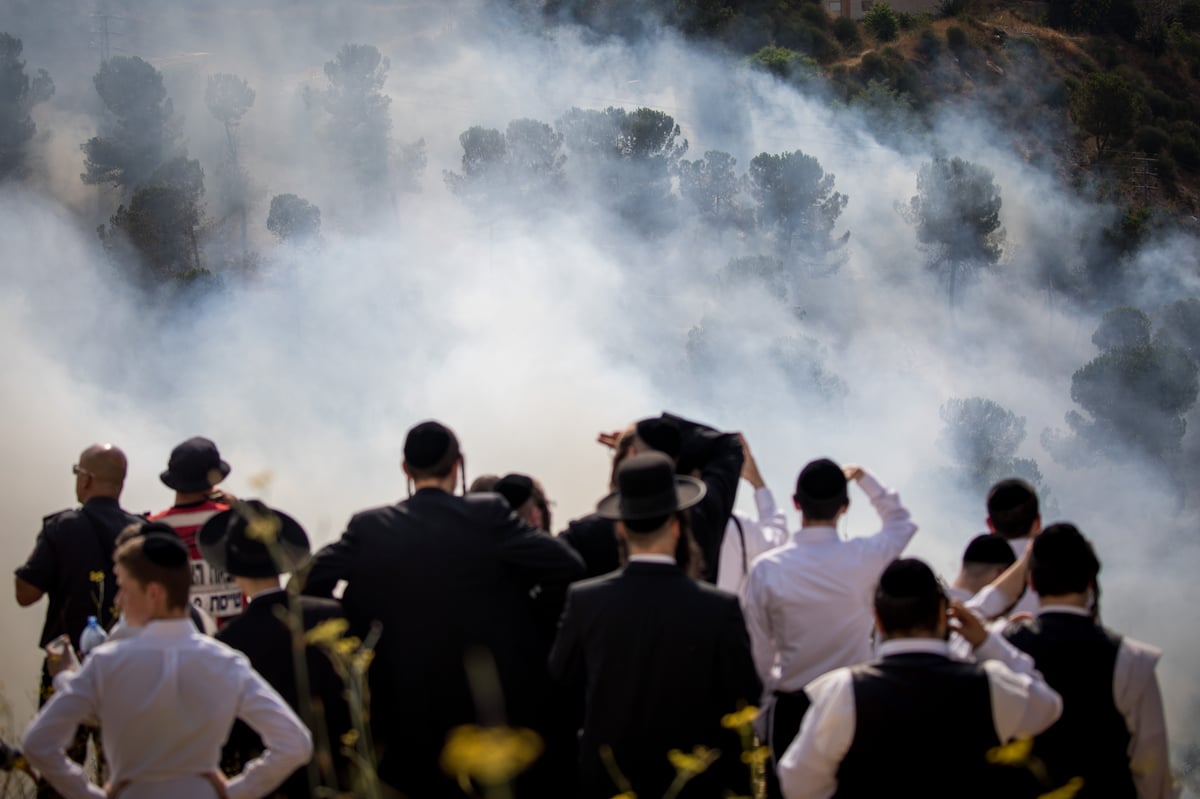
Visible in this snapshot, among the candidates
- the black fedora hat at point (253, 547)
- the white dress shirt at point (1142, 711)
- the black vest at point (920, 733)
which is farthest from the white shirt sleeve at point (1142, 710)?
the black fedora hat at point (253, 547)

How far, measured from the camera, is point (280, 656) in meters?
3.74

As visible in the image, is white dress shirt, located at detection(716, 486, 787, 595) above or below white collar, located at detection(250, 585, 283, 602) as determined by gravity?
below

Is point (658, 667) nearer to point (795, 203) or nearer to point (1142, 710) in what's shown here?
point (1142, 710)

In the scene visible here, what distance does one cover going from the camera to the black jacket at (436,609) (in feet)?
12.3

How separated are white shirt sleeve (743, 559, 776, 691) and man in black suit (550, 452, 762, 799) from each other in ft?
2.55

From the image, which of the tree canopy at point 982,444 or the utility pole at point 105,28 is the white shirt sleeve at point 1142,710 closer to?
the tree canopy at point 982,444

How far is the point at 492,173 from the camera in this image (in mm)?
38250

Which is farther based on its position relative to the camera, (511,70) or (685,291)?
(511,70)

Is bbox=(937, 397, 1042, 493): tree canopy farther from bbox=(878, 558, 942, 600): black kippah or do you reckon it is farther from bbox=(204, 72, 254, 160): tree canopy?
bbox=(878, 558, 942, 600): black kippah

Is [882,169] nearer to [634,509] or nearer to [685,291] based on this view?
[685,291]

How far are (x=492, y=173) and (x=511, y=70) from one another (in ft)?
25.8

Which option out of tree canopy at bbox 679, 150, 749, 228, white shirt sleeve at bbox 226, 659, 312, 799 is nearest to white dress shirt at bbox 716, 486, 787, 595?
white shirt sleeve at bbox 226, 659, 312, 799

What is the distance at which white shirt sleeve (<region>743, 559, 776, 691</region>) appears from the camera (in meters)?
4.29

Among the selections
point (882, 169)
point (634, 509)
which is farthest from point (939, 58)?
point (634, 509)
